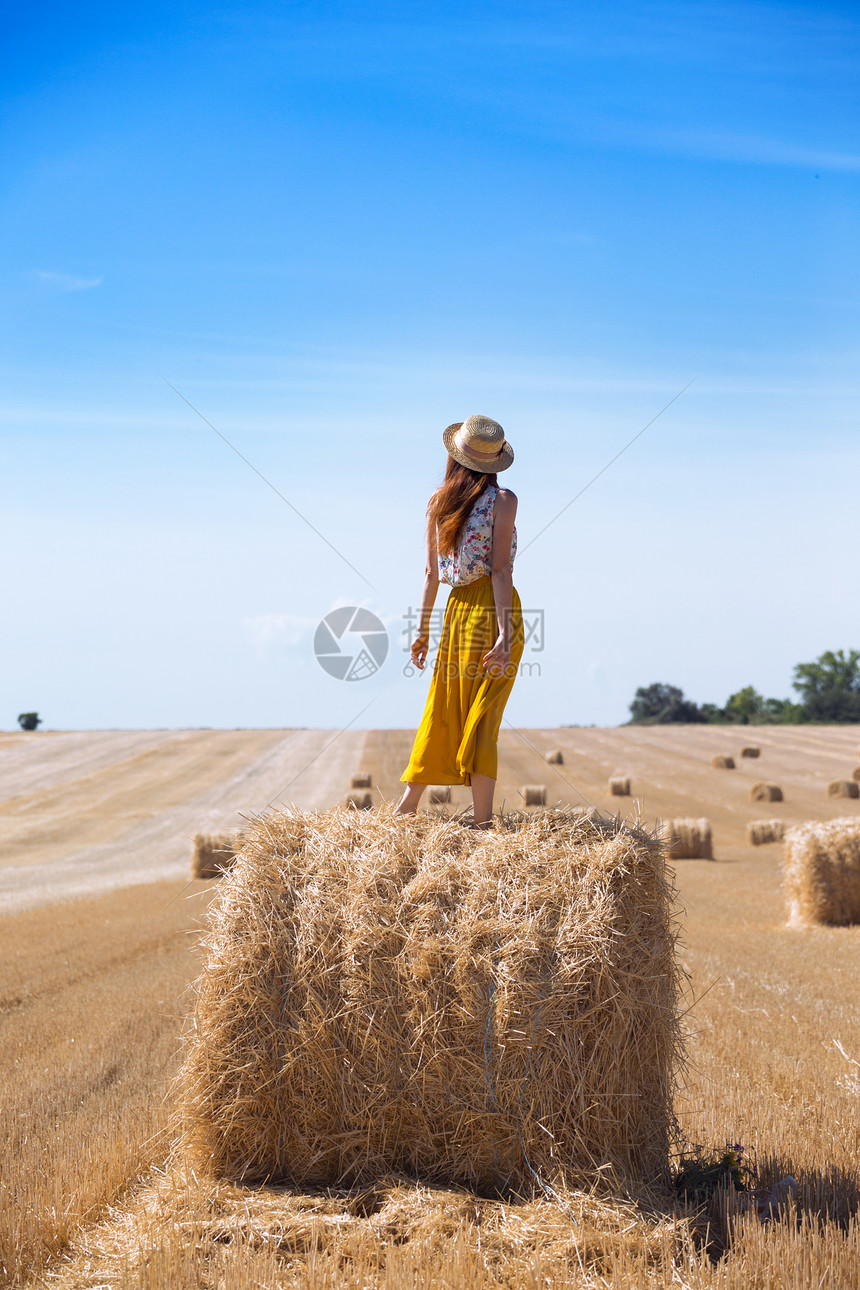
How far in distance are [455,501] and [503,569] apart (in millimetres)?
470

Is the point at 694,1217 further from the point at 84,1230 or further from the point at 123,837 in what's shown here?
the point at 123,837

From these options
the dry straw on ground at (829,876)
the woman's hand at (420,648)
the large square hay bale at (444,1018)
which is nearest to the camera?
the large square hay bale at (444,1018)

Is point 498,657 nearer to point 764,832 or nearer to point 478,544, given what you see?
point 478,544

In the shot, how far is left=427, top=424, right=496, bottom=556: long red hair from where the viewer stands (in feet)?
17.6

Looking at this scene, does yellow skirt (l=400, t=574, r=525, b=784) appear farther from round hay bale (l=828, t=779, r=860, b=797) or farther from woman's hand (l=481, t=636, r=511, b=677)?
round hay bale (l=828, t=779, r=860, b=797)

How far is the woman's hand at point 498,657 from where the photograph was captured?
5203mm

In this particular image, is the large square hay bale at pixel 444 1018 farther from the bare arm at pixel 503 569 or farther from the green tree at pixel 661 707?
the green tree at pixel 661 707

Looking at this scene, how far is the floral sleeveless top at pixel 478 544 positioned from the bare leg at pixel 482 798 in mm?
1084

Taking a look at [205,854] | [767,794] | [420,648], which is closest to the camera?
[420,648]

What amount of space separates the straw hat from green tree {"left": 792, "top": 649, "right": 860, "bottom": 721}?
56.0 m

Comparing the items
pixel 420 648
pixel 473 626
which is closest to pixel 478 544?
pixel 473 626

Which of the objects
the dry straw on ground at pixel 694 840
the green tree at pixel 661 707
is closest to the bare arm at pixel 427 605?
the dry straw on ground at pixel 694 840

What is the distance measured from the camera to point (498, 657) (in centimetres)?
521

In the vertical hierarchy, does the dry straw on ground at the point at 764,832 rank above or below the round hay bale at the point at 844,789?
below
